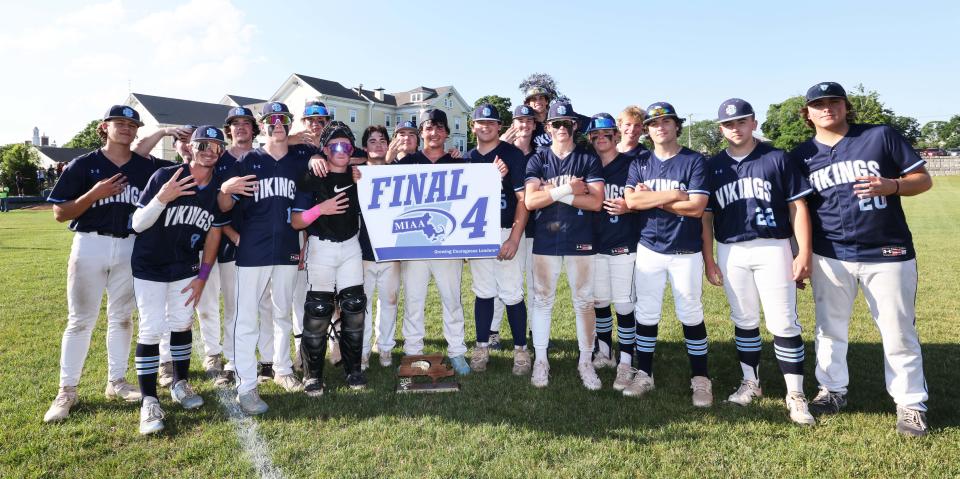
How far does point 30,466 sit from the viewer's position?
3922mm

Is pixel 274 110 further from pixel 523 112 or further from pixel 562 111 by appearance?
pixel 562 111

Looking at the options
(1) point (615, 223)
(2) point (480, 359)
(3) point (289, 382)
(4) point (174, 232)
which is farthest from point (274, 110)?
(1) point (615, 223)

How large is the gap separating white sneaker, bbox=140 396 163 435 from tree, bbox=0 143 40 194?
2363 inches

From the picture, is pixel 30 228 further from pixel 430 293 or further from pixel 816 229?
pixel 816 229

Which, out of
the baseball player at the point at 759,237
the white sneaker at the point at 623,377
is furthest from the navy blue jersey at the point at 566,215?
the white sneaker at the point at 623,377

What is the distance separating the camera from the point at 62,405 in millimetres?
4832

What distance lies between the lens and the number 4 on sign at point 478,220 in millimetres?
5703

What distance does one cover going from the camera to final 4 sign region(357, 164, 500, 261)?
18.6 feet

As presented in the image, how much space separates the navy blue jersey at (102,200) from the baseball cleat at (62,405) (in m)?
1.56

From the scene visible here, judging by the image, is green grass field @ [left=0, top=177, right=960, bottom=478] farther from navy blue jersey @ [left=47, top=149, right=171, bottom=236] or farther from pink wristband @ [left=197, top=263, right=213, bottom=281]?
navy blue jersey @ [left=47, top=149, right=171, bottom=236]

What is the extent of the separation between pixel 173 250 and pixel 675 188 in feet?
16.2

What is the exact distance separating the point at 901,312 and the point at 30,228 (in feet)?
110

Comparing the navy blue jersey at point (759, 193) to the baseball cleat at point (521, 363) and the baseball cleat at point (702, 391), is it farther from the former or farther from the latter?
the baseball cleat at point (521, 363)

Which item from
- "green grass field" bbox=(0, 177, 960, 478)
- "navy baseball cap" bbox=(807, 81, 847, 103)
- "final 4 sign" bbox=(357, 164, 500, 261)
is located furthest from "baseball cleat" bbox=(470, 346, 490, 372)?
"navy baseball cap" bbox=(807, 81, 847, 103)
